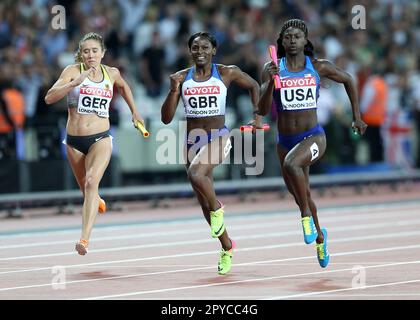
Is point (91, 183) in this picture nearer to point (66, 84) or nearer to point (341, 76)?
Answer: point (66, 84)

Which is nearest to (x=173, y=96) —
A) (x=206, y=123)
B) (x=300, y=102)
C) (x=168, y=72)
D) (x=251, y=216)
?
(x=206, y=123)

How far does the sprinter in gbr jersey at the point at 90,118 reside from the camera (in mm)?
13641

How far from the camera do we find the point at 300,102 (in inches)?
512

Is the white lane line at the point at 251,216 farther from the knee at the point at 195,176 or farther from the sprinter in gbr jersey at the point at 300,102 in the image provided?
the sprinter in gbr jersey at the point at 300,102

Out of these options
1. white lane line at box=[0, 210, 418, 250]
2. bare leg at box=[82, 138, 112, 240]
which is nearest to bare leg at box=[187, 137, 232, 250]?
bare leg at box=[82, 138, 112, 240]

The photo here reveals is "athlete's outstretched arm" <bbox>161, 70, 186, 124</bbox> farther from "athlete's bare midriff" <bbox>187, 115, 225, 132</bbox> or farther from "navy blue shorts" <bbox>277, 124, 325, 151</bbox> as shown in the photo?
"navy blue shorts" <bbox>277, 124, 325, 151</bbox>

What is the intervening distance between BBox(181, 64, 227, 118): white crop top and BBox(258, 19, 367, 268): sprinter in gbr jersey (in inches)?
17.3

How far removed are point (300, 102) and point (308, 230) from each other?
55.8 inches

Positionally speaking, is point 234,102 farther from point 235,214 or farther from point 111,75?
point 111,75

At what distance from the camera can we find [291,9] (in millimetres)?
27969

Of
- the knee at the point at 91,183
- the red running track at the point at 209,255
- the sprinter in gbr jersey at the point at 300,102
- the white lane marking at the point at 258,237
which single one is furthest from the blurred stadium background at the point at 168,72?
the sprinter in gbr jersey at the point at 300,102

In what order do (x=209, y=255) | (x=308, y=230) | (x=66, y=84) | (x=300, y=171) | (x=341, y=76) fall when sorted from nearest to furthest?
1. (x=308, y=230)
2. (x=300, y=171)
3. (x=341, y=76)
4. (x=66, y=84)
5. (x=209, y=255)

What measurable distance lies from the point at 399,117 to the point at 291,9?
150 inches

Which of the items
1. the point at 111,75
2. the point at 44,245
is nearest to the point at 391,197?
the point at 44,245
